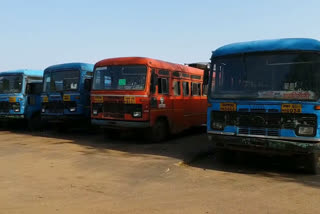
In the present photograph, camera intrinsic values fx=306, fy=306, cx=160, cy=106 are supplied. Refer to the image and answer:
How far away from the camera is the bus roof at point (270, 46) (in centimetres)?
611

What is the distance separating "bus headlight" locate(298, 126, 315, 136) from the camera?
5.84m

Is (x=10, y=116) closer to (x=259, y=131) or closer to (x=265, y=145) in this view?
(x=259, y=131)

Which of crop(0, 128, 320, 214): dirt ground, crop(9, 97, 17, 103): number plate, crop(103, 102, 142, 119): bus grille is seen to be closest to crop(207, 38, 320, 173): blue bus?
crop(0, 128, 320, 214): dirt ground

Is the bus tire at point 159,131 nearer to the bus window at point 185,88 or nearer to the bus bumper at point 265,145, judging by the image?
the bus window at point 185,88

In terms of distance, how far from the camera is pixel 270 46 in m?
6.49

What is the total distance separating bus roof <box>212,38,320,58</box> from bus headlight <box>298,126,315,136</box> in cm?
155

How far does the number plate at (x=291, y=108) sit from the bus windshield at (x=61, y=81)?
8222mm

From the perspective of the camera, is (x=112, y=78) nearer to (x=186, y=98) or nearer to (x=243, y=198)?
(x=186, y=98)

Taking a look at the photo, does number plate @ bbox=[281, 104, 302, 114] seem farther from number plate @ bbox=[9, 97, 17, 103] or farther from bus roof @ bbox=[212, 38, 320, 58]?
number plate @ bbox=[9, 97, 17, 103]

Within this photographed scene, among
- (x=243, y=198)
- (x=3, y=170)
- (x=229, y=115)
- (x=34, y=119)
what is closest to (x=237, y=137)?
(x=229, y=115)

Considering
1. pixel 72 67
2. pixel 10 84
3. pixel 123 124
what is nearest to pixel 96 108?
pixel 123 124

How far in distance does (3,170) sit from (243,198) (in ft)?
16.1

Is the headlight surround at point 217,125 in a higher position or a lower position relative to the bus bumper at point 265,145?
higher

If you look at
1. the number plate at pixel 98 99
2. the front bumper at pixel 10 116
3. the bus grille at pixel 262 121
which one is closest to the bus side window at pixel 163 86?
the number plate at pixel 98 99
